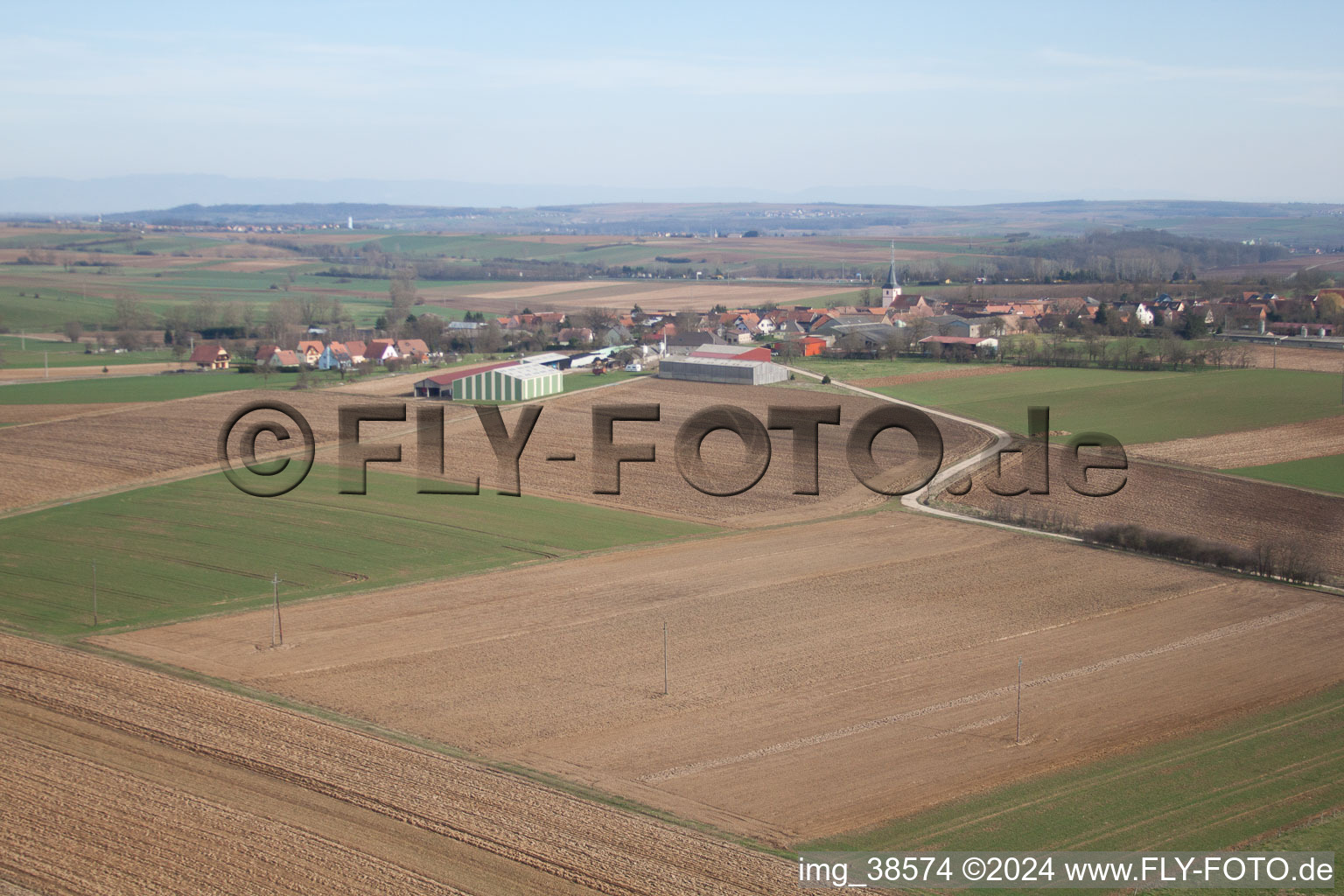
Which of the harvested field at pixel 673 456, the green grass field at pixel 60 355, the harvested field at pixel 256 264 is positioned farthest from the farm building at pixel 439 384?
the harvested field at pixel 256 264

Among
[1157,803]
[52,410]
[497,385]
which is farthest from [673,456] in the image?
[52,410]

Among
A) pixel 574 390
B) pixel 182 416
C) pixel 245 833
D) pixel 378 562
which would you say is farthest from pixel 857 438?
pixel 245 833

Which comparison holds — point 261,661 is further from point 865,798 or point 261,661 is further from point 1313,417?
point 1313,417

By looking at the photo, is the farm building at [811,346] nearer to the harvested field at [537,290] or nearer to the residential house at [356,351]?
the residential house at [356,351]

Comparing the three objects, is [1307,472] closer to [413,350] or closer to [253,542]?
[253,542]

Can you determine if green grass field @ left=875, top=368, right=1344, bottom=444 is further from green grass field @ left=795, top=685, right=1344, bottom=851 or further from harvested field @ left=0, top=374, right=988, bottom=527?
green grass field @ left=795, top=685, right=1344, bottom=851

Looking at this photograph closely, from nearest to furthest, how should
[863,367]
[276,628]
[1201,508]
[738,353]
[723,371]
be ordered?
[276,628]
[1201,508]
[723,371]
[738,353]
[863,367]
